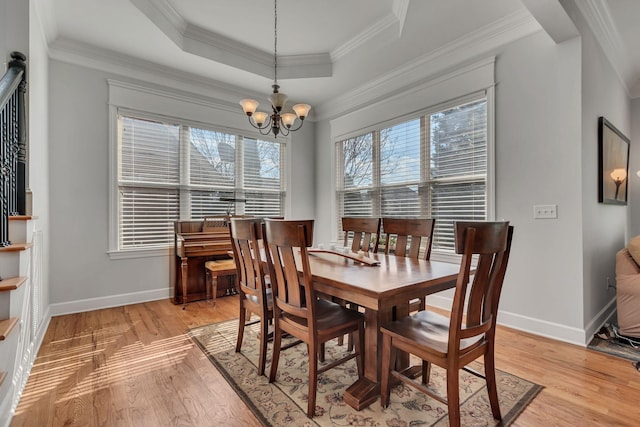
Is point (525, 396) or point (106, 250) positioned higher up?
point (106, 250)

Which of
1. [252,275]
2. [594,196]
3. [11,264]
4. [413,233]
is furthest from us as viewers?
[594,196]

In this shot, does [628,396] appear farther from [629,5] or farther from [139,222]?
[139,222]

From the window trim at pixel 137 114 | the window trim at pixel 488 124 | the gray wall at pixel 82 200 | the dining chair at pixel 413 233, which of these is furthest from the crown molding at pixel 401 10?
the gray wall at pixel 82 200

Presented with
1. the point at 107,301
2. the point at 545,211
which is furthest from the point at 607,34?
the point at 107,301

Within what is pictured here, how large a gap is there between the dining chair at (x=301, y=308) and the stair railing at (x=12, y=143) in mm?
1466

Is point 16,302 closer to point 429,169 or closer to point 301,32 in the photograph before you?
point 301,32

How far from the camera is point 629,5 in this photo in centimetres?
272

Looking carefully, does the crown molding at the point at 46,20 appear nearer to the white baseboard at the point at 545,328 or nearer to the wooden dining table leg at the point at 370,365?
the wooden dining table leg at the point at 370,365

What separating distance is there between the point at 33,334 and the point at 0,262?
975 millimetres

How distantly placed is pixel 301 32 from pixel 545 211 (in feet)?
9.77

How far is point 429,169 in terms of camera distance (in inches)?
138

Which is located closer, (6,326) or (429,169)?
(6,326)

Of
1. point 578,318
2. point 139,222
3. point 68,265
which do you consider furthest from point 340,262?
point 68,265

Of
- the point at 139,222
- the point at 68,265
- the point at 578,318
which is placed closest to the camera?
the point at 578,318
